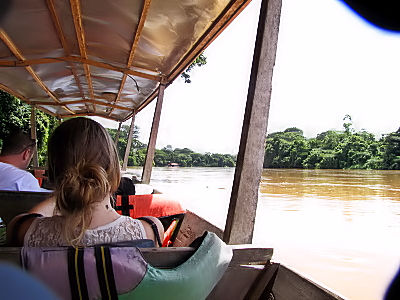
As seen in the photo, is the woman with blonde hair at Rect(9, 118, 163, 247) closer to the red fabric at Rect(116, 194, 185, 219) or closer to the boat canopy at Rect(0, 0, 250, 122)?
the red fabric at Rect(116, 194, 185, 219)

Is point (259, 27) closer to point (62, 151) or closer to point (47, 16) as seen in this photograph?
point (62, 151)

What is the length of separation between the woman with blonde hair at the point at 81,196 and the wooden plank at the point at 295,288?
571mm

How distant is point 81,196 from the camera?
37.9 inches

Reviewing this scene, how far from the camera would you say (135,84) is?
4.80m

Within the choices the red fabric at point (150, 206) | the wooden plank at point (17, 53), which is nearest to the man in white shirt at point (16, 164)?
the red fabric at point (150, 206)

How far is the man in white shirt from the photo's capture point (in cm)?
215

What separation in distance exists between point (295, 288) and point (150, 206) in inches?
32.6

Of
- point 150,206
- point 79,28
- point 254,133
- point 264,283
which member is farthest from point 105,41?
point 264,283

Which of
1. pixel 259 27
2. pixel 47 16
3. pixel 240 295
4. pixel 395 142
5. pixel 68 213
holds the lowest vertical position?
pixel 240 295

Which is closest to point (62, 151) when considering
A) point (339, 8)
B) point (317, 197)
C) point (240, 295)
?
point (240, 295)

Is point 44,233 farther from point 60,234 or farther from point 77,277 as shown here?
point 77,277

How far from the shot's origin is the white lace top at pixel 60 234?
97cm

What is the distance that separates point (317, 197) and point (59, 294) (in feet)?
49.9

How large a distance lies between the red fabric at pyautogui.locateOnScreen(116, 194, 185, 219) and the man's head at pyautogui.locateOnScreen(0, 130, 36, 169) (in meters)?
1.06
